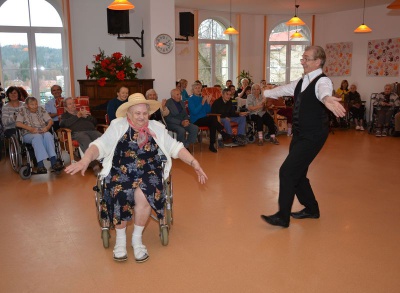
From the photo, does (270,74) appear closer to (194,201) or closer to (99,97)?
(99,97)

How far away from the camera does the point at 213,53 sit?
436 inches

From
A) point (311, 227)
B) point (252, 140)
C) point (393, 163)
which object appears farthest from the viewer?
point (252, 140)

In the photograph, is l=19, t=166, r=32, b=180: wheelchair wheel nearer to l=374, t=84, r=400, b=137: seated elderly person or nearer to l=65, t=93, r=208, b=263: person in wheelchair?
l=65, t=93, r=208, b=263: person in wheelchair

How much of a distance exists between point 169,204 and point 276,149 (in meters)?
4.19

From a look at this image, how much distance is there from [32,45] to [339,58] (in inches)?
303

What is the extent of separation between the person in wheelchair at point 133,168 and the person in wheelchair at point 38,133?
2.54 metres

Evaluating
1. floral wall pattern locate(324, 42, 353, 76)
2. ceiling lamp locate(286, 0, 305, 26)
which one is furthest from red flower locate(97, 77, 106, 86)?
floral wall pattern locate(324, 42, 353, 76)

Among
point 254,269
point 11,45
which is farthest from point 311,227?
point 11,45

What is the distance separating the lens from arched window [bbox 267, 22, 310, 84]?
1162 centimetres

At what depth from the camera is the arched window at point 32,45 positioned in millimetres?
8531

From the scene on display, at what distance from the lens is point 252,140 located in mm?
7621

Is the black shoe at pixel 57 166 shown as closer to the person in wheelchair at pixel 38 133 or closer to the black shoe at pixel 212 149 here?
the person in wheelchair at pixel 38 133

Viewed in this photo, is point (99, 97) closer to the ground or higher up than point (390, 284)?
higher up

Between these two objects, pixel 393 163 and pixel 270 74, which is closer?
pixel 393 163
